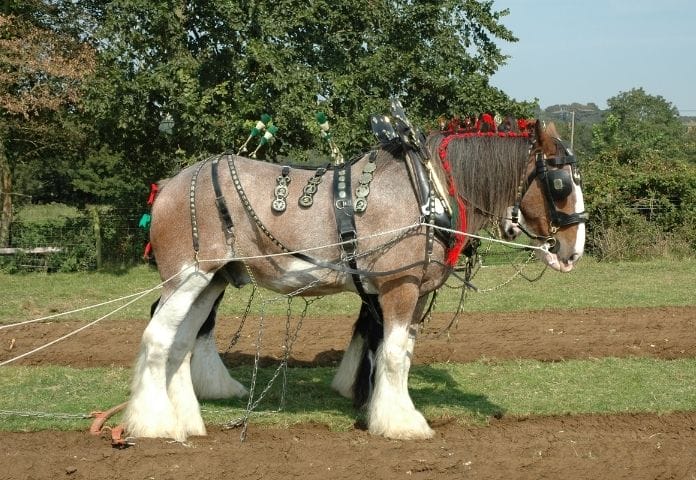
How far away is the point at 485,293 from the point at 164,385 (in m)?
8.71

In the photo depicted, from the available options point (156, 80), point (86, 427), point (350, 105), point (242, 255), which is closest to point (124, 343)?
point (86, 427)

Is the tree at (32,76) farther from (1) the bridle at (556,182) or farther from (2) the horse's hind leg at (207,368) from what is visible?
(1) the bridle at (556,182)

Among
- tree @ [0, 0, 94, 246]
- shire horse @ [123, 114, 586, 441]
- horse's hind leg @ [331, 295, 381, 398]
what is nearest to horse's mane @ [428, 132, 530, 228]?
shire horse @ [123, 114, 586, 441]

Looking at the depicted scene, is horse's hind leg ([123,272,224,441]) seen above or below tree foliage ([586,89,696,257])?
below

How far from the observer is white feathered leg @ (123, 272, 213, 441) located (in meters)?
5.92

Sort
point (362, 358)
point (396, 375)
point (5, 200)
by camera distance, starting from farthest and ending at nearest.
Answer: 1. point (5, 200)
2. point (362, 358)
3. point (396, 375)

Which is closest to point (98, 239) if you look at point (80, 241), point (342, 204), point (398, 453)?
point (80, 241)

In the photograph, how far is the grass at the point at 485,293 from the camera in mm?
12352

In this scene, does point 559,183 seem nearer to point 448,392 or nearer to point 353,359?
point 448,392

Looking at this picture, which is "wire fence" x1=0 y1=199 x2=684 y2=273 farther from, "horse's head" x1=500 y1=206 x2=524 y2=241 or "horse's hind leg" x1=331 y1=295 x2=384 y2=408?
"horse's head" x1=500 y1=206 x2=524 y2=241

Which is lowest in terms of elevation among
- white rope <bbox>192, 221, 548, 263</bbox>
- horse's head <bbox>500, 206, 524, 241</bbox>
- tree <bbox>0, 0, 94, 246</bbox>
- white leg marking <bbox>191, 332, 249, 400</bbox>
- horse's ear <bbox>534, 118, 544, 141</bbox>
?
white leg marking <bbox>191, 332, 249, 400</bbox>

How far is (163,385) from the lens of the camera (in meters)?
6.07

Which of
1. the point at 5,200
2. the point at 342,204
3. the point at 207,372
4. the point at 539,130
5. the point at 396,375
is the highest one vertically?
the point at 539,130

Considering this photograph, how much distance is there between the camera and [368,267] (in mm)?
5926
